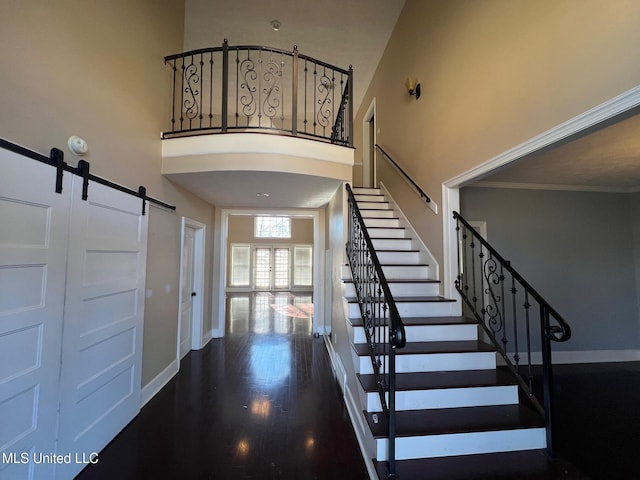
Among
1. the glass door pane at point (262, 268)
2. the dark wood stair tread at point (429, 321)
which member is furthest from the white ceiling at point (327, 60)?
the glass door pane at point (262, 268)

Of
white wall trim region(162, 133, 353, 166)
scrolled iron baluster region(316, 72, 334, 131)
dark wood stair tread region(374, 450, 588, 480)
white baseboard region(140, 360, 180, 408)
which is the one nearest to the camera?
dark wood stair tread region(374, 450, 588, 480)

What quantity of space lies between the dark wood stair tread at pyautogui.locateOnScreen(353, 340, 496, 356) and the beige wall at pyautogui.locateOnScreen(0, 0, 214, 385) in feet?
7.53

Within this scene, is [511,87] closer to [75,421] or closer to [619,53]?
[619,53]

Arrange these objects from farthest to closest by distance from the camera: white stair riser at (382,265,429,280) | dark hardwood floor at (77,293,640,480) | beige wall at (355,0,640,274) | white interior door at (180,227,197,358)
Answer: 1. white interior door at (180,227,197,358)
2. white stair riser at (382,265,429,280)
3. dark hardwood floor at (77,293,640,480)
4. beige wall at (355,0,640,274)

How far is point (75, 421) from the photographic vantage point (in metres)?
1.92

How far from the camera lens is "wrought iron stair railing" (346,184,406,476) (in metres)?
1.79

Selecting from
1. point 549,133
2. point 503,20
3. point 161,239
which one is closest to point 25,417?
point 161,239

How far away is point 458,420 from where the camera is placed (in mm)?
2021

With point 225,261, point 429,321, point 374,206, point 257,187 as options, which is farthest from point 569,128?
point 225,261

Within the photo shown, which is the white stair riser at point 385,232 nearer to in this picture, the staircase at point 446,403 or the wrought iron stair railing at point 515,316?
the wrought iron stair railing at point 515,316

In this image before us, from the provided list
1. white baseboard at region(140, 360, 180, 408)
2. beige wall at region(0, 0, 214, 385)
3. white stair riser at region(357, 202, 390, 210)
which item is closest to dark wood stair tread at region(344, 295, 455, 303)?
white stair riser at region(357, 202, 390, 210)

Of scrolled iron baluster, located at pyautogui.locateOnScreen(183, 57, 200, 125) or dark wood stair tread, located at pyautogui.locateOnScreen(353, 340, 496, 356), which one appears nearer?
dark wood stair tread, located at pyautogui.locateOnScreen(353, 340, 496, 356)

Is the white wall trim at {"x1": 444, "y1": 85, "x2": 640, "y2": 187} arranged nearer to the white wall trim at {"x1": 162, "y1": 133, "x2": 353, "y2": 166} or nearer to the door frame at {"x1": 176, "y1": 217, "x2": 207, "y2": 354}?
the white wall trim at {"x1": 162, "y1": 133, "x2": 353, "y2": 166}

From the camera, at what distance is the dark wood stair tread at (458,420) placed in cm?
191
